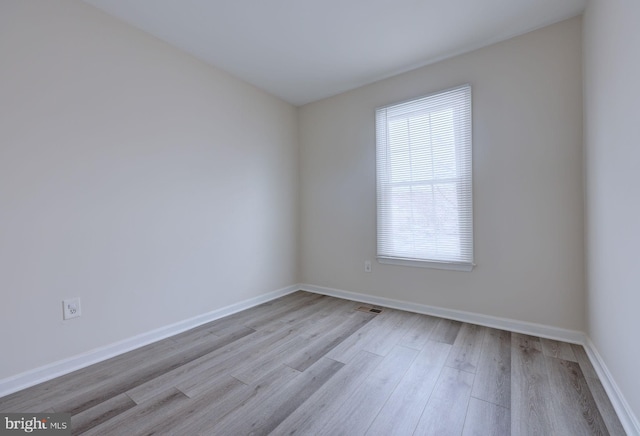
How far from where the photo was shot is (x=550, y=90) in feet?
7.07

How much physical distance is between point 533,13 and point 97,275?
3.72 metres

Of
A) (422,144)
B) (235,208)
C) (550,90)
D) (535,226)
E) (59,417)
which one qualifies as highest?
(550,90)

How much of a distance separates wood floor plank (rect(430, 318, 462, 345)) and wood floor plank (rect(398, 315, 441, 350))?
0.13ft

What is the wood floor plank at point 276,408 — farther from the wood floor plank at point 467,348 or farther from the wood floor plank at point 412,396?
the wood floor plank at point 467,348

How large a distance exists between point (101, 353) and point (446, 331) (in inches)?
106

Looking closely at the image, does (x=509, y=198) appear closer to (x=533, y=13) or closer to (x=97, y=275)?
(x=533, y=13)

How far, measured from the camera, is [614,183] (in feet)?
4.88

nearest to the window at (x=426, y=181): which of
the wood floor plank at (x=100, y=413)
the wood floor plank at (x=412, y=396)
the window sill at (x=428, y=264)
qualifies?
the window sill at (x=428, y=264)

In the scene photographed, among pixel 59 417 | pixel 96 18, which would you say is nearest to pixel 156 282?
pixel 59 417

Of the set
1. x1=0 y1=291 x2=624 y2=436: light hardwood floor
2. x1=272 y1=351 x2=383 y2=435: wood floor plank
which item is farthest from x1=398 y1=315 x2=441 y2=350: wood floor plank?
x1=272 y1=351 x2=383 y2=435: wood floor plank

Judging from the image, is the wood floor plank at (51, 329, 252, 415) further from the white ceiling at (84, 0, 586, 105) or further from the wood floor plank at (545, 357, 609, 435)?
the white ceiling at (84, 0, 586, 105)

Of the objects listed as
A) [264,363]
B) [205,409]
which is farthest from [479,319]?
[205,409]

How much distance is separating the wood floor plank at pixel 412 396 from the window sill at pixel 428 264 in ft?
2.57

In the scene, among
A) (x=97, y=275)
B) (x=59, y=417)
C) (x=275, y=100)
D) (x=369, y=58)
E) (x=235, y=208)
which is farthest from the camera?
(x=275, y=100)
